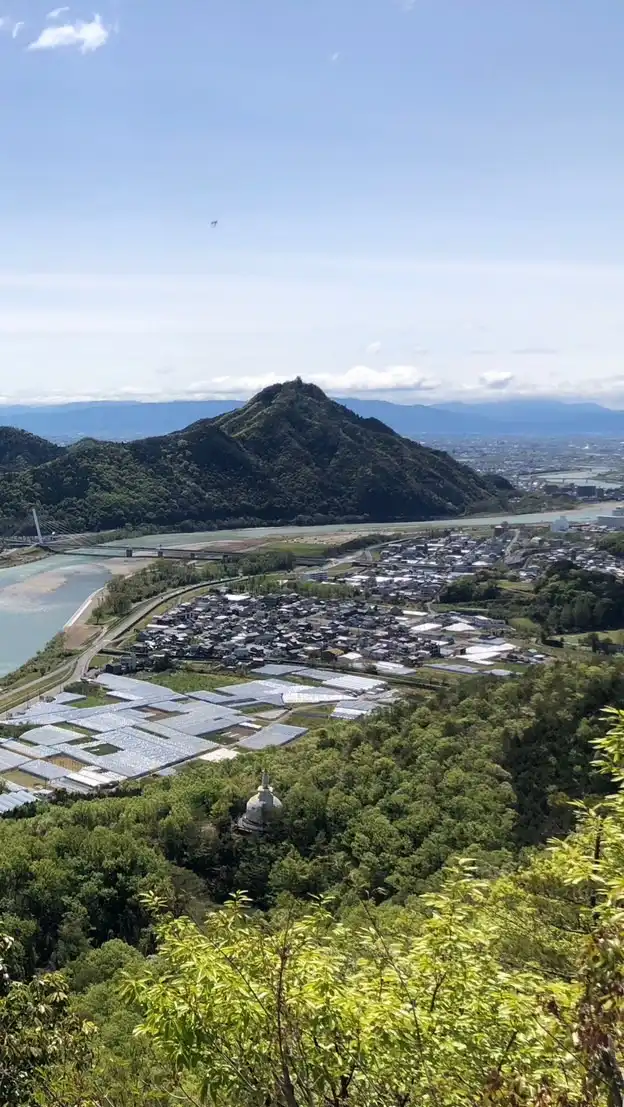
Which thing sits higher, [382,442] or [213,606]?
[382,442]

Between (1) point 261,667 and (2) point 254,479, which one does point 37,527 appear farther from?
(1) point 261,667

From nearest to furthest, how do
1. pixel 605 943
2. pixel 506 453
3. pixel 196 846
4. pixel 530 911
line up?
pixel 605 943, pixel 530 911, pixel 196 846, pixel 506 453

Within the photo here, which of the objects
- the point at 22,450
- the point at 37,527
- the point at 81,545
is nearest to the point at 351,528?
the point at 81,545

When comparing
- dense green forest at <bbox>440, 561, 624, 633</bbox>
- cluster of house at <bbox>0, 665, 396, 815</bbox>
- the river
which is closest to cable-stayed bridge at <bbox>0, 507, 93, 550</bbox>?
the river

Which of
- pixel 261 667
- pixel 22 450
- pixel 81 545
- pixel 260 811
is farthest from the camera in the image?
pixel 22 450

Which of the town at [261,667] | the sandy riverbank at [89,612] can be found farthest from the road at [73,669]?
the town at [261,667]

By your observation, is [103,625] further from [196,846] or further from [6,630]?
[196,846]

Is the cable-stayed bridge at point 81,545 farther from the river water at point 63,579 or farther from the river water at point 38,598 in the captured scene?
the river water at point 38,598

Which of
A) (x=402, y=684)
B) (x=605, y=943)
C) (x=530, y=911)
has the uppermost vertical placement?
(x=605, y=943)

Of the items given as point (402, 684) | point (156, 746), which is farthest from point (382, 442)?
point (156, 746)
